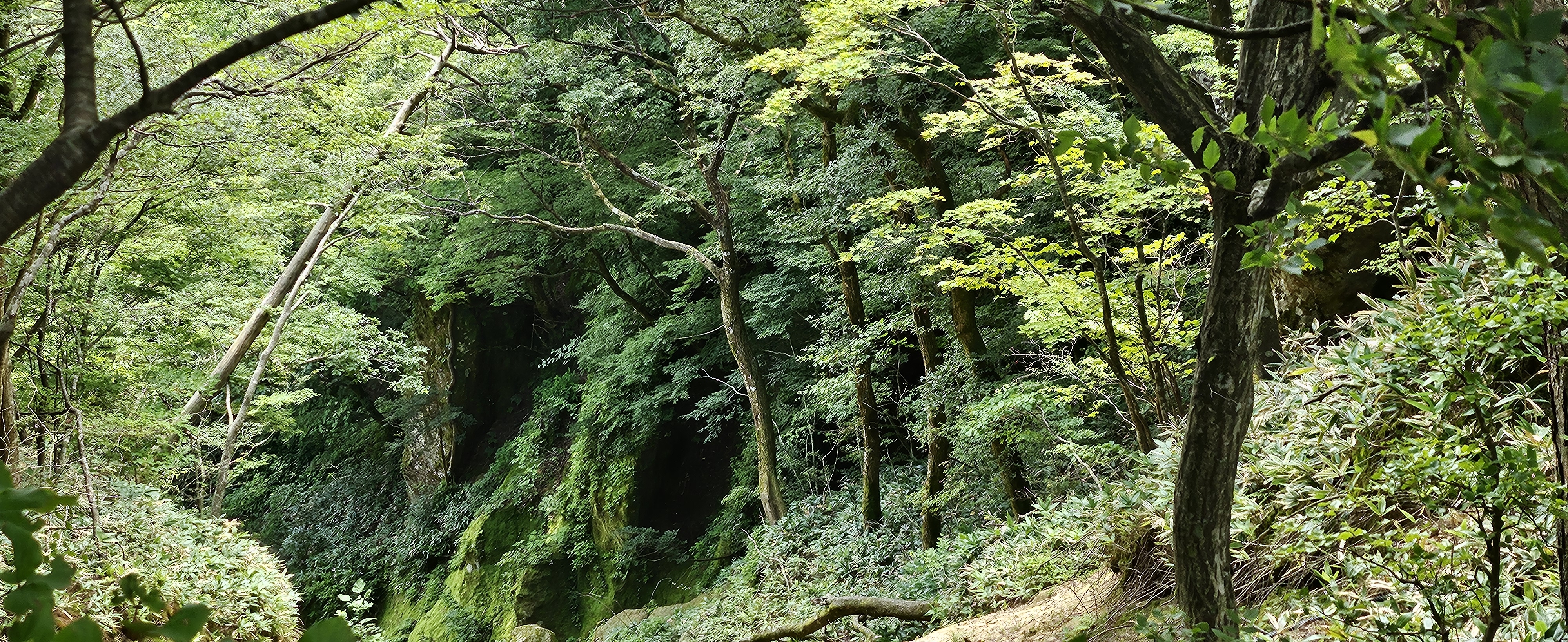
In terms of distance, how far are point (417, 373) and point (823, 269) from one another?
6.92 meters

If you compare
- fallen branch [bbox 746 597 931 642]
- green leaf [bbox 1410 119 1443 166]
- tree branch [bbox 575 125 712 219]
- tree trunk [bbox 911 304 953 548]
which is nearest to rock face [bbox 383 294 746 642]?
tree branch [bbox 575 125 712 219]

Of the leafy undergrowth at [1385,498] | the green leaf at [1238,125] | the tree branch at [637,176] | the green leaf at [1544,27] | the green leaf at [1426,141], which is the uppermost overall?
the tree branch at [637,176]

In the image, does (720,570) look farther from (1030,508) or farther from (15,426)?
(15,426)

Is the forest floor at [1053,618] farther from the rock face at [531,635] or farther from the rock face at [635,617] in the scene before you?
the rock face at [531,635]

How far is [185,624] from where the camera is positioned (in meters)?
0.69

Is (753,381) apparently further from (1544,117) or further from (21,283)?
(1544,117)

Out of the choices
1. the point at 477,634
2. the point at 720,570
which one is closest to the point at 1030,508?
the point at 720,570

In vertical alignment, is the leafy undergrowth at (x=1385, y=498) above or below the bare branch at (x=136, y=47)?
below

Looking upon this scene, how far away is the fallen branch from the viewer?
5148 mm

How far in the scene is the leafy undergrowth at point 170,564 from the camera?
5.60 metres

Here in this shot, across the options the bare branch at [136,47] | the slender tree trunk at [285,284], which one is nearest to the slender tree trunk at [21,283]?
the slender tree trunk at [285,284]

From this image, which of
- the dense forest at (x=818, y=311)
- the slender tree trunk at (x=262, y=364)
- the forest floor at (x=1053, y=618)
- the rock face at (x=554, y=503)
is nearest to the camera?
the dense forest at (x=818, y=311)

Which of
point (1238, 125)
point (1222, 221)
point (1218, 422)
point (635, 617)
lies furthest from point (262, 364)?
point (1238, 125)

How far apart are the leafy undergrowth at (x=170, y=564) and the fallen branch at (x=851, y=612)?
3.22 metres
